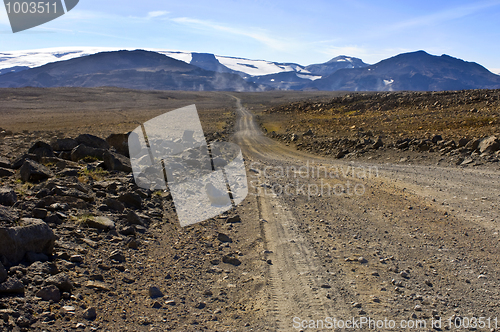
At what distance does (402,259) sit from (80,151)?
899 centimetres

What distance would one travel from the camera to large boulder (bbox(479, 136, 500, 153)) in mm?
14703

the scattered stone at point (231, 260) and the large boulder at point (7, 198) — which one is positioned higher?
the large boulder at point (7, 198)

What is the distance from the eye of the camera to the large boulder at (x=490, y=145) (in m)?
14.7

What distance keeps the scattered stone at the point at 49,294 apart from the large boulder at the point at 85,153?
6609 millimetres

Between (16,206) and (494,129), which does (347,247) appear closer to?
(16,206)

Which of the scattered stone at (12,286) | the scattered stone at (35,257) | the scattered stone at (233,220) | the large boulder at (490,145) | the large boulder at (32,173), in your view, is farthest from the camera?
the large boulder at (490,145)

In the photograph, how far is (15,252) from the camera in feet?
13.3

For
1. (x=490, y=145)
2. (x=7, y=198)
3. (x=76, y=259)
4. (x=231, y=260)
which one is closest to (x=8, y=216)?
(x=7, y=198)

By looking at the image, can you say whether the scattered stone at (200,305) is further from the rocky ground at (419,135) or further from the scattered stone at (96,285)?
Answer: the rocky ground at (419,135)

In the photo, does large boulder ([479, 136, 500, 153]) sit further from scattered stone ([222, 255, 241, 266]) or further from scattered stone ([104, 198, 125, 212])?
scattered stone ([104, 198, 125, 212])

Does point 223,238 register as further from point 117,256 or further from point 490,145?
point 490,145

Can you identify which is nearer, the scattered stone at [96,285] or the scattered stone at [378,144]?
the scattered stone at [96,285]

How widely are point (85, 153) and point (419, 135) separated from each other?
1921 cm

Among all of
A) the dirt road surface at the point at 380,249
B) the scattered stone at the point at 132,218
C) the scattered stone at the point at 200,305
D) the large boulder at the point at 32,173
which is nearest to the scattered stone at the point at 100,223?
the scattered stone at the point at 132,218
